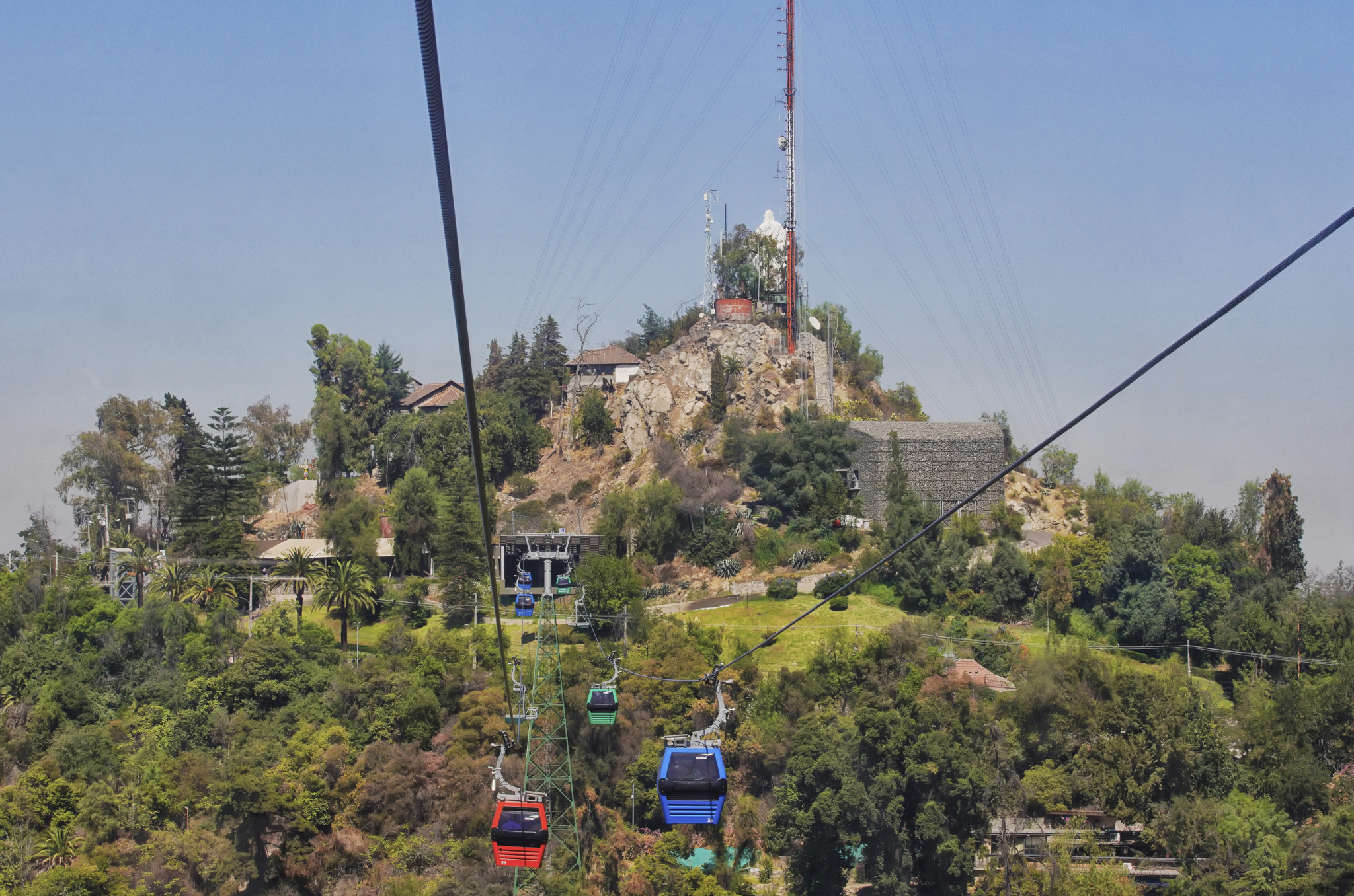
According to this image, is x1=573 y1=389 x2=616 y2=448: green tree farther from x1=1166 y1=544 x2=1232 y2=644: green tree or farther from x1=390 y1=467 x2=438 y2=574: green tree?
x1=1166 y1=544 x2=1232 y2=644: green tree

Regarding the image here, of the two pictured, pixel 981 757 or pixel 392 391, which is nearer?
pixel 981 757

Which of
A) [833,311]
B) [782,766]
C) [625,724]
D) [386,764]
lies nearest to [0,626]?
[386,764]

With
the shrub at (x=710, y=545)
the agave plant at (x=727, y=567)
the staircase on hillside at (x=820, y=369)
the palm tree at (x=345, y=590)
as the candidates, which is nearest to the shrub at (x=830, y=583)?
the agave plant at (x=727, y=567)

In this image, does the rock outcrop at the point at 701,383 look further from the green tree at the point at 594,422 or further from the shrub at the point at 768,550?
the shrub at the point at 768,550

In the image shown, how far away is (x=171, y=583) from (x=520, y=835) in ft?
138

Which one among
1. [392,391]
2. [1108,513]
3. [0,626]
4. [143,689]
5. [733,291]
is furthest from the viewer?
[392,391]

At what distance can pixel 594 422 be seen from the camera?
78500 mm

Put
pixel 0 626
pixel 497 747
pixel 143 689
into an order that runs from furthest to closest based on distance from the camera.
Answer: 1. pixel 0 626
2. pixel 143 689
3. pixel 497 747

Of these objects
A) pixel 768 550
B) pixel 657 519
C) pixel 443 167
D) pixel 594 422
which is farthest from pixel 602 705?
pixel 594 422

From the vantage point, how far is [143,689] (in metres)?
51.6

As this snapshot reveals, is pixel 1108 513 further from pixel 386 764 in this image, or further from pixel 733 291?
pixel 386 764

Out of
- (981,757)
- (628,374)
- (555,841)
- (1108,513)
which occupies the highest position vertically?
(628,374)

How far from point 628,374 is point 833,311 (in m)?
14.8

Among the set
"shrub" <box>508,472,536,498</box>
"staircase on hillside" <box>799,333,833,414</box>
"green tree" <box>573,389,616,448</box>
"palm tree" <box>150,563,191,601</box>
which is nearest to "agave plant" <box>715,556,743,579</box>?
"staircase on hillside" <box>799,333,833,414</box>
